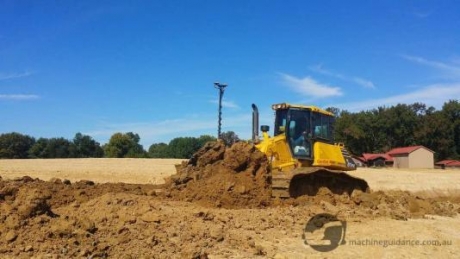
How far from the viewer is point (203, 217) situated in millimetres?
10250

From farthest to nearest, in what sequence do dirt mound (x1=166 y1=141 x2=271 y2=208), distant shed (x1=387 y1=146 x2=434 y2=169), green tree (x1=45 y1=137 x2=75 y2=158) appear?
1. green tree (x1=45 y1=137 x2=75 y2=158)
2. distant shed (x1=387 y1=146 x2=434 y2=169)
3. dirt mound (x1=166 y1=141 x2=271 y2=208)

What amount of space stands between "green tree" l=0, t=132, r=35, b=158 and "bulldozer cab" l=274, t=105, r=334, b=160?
325 ft

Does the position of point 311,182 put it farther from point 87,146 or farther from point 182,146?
point 87,146

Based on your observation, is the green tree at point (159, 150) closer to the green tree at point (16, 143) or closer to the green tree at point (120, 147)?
the green tree at point (120, 147)

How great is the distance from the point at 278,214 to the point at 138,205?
343 cm

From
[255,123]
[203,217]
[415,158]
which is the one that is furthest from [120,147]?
[203,217]

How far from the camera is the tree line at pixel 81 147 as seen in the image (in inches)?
3931

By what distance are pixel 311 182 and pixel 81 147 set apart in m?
95.6

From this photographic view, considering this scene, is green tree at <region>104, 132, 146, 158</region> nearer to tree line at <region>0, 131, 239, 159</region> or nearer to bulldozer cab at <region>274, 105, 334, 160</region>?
tree line at <region>0, 131, 239, 159</region>

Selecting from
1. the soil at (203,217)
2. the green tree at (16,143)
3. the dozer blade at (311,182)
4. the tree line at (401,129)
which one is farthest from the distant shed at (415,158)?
the green tree at (16,143)

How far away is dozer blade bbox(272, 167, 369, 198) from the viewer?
13398 millimetres

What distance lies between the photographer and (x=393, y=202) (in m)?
15.0

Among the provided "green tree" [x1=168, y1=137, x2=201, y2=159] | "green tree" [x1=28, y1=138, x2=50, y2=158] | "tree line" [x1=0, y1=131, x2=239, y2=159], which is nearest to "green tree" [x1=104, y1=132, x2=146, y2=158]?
"tree line" [x1=0, y1=131, x2=239, y2=159]

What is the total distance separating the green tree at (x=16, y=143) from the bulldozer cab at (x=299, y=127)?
9894cm
